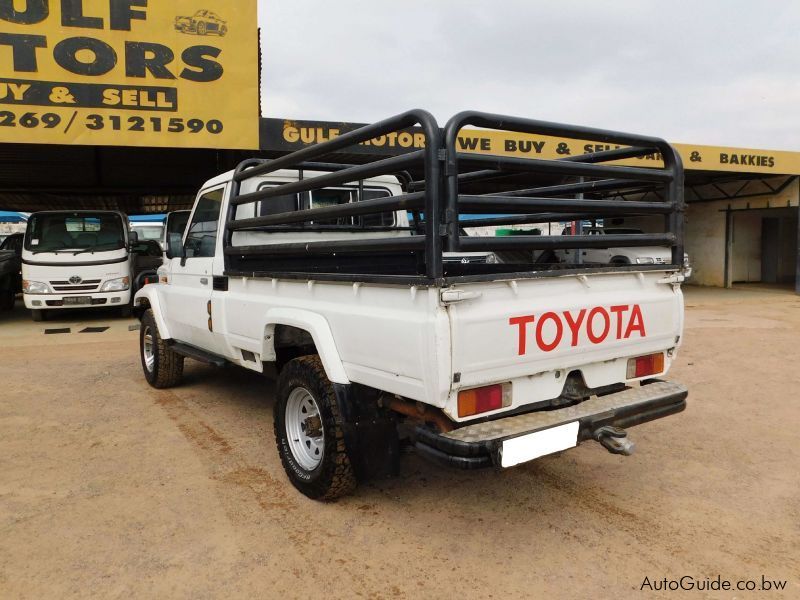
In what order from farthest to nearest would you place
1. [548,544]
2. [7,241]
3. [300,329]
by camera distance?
[7,241] → [300,329] → [548,544]

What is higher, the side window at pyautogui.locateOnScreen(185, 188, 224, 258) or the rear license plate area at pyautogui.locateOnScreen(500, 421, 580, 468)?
the side window at pyautogui.locateOnScreen(185, 188, 224, 258)

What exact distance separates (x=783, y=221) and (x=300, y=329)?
21598 mm

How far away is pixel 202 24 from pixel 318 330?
9.36 m

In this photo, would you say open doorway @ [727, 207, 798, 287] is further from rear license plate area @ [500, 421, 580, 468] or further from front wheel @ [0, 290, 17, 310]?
front wheel @ [0, 290, 17, 310]

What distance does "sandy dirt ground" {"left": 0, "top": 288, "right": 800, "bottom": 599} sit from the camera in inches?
102

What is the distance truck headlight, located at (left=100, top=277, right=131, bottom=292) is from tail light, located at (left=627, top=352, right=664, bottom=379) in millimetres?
9890

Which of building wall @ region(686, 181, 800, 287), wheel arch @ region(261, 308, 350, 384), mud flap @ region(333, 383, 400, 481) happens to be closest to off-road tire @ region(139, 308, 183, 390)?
wheel arch @ region(261, 308, 350, 384)

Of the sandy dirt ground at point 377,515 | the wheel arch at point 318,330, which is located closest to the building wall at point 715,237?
the sandy dirt ground at point 377,515

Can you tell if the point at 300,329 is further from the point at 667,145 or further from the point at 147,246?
the point at 147,246

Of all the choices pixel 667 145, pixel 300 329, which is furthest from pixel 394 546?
pixel 667 145

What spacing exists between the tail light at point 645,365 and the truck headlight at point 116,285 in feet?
32.4

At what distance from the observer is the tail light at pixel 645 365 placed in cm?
336

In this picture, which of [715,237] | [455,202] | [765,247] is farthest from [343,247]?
[765,247]

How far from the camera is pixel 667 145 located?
3.37 meters
